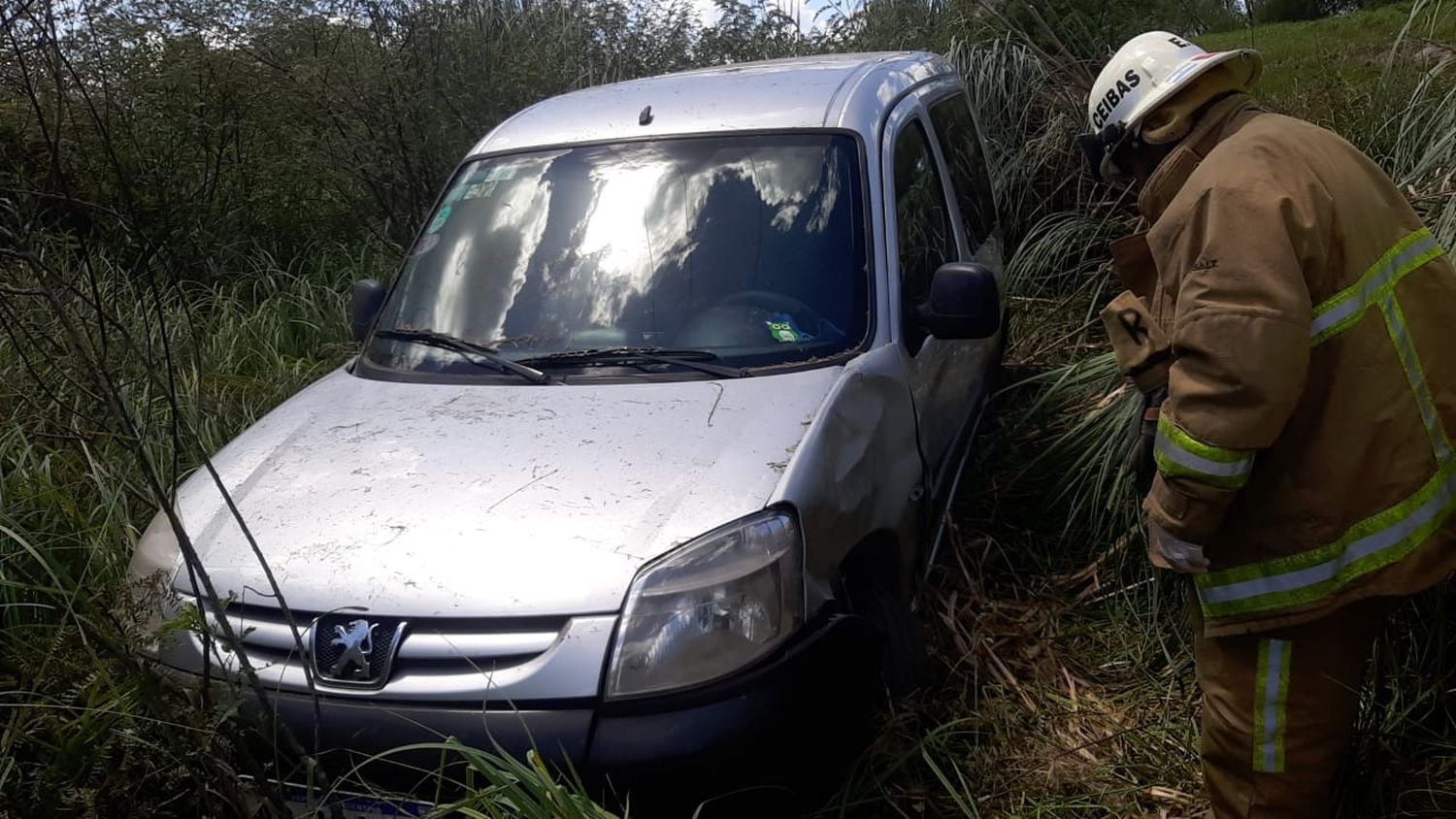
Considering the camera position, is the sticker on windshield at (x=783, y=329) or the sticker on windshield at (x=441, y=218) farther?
the sticker on windshield at (x=441, y=218)

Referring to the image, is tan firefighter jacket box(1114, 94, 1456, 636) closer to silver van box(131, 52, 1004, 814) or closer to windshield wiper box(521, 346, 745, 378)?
silver van box(131, 52, 1004, 814)

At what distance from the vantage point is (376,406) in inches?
122

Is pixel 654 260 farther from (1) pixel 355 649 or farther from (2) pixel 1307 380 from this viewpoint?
(2) pixel 1307 380

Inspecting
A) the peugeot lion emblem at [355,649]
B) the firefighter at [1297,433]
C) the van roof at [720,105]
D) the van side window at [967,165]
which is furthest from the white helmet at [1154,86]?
the peugeot lion emblem at [355,649]

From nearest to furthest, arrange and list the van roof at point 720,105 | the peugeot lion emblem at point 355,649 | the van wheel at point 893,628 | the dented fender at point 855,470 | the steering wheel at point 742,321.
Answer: the peugeot lion emblem at point 355,649, the dented fender at point 855,470, the van wheel at point 893,628, the steering wheel at point 742,321, the van roof at point 720,105

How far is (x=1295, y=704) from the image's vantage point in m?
2.25

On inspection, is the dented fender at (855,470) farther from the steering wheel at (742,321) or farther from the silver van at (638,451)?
the steering wheel at (742,321)

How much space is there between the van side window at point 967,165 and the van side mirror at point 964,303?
1241 millimetres

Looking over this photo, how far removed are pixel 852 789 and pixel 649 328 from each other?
4.31 feet

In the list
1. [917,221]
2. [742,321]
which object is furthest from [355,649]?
[917,221]

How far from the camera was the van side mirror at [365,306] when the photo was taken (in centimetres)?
377

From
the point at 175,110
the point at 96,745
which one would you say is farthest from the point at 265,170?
the point at 96,745

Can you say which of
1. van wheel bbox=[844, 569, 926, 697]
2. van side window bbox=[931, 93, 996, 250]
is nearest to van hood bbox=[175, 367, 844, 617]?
van wheel bbox=[844, 569, 926, 697]

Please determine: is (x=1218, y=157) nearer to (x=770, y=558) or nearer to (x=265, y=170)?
(x=770, y=558)
